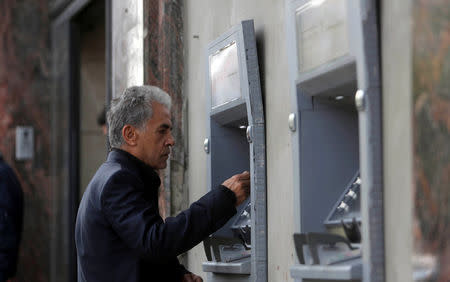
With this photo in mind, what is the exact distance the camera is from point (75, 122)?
8.20m

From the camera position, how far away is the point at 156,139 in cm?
354

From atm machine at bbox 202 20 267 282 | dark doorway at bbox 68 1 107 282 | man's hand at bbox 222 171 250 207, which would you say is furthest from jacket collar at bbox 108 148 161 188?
dark doorway at bbox 68 1 107 282

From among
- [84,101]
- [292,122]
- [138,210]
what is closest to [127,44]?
[138,210]

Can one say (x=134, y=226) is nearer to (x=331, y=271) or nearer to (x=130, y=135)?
(x=130, y=135)

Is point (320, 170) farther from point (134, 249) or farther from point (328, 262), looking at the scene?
point (134, 249)

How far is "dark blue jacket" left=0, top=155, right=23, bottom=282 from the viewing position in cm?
614

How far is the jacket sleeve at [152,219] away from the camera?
3.20 metres

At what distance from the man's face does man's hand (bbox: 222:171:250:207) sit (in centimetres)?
27

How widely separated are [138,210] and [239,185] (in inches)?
16.9

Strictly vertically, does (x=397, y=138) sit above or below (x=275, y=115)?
below

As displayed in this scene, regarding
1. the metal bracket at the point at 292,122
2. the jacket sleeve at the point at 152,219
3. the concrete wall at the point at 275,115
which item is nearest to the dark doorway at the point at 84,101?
the concrete wall at the point at 275,115

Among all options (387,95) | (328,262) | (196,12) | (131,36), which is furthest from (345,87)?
(131,36)

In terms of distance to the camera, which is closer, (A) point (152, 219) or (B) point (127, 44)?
(A) point (152, 219)

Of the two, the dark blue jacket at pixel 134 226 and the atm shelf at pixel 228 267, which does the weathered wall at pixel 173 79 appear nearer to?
the atm shelf at pixel 228 267
